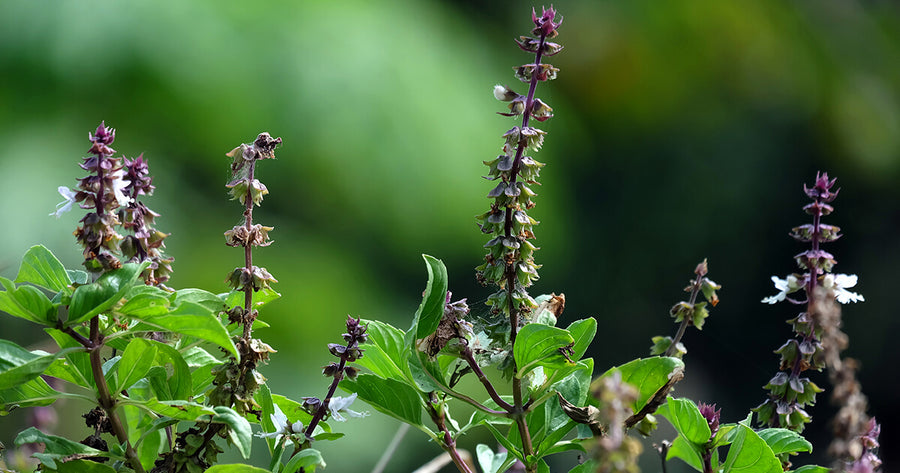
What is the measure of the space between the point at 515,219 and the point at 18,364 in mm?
187

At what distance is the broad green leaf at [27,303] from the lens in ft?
0.89

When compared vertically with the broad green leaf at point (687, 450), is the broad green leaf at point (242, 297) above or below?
above

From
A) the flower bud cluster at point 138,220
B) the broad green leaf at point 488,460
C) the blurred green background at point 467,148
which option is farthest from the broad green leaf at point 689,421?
the blurred green background at point 467,148

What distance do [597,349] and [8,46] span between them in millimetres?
1719

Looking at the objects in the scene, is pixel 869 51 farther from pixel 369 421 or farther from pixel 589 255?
pixel 369 421

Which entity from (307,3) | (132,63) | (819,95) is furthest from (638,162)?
(132,63)

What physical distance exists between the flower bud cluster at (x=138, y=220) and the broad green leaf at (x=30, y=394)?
6 centimetres

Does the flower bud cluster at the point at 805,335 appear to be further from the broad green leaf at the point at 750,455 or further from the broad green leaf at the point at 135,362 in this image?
the broad green leaf at the point at 135,362

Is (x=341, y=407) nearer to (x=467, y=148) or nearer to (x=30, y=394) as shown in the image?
(x=30, y=394)

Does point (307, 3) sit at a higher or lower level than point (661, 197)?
higher

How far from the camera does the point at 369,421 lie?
77.9 inches

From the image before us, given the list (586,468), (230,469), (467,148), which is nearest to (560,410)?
(586,468)

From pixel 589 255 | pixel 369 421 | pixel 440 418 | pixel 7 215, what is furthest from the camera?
pixel 589 255

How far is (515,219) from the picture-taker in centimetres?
30
